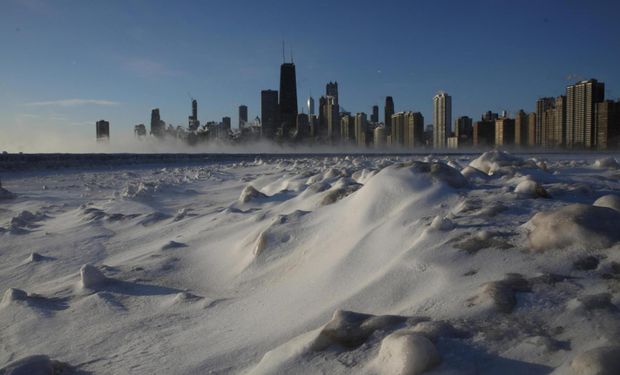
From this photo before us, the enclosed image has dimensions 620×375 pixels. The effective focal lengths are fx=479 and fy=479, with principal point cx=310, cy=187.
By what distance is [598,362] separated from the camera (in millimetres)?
1030

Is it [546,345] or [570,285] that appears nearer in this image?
[546,345]

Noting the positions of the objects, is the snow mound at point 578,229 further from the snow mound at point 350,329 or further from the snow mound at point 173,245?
the snow mound at point 173,245

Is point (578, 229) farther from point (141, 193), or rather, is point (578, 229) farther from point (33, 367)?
point (141, 193)

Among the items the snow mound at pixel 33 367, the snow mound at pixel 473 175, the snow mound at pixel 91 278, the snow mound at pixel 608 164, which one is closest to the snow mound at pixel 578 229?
the snow mound at pixel 473 175

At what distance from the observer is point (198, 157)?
2139 centimetres

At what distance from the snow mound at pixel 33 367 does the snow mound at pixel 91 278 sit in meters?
0.90

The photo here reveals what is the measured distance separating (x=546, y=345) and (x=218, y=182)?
22.2 ft

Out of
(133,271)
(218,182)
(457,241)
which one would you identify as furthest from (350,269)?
(218,182)

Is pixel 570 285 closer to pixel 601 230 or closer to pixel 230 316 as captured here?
A: pixel 601 230

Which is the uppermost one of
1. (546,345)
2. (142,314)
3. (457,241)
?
(457,241)

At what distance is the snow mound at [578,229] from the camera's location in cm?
161

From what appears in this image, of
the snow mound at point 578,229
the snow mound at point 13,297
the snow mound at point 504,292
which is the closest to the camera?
the snow mound at point 504,292

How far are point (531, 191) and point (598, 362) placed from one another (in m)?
1.52

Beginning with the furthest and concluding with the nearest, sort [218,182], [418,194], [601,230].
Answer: [218,182], [418,194], [601,230]
